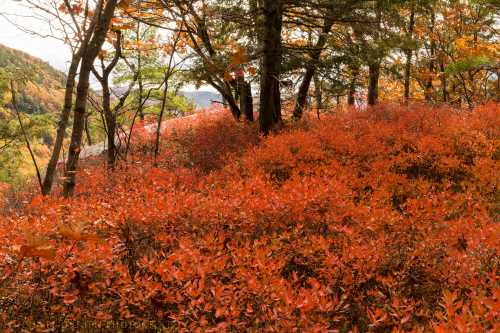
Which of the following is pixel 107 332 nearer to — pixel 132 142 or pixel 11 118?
pixel 132 142

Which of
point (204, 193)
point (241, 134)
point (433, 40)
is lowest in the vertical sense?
point (204, 193)

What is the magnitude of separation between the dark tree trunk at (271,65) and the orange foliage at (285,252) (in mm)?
2614

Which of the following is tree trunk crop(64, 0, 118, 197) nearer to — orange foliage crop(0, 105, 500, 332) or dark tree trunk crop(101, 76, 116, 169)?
orange foliage crop(0, 105, 500, 332)

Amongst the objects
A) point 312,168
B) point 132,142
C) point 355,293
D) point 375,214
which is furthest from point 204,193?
point 132,142

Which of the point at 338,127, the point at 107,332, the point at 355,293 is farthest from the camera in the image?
the point at 338,127

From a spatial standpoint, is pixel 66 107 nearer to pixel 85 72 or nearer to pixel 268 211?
pixel 85 72

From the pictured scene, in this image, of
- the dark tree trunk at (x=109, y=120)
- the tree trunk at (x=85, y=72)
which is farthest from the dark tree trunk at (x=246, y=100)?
the tree trunk at (x=85, y=72)

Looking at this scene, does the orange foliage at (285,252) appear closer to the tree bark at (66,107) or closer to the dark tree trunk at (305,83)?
the tree bark at (66,107)

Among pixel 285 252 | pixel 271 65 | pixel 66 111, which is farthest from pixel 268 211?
pixel 271 65

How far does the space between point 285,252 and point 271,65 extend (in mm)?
6296

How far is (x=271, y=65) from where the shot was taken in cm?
941

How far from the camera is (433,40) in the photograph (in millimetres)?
17812

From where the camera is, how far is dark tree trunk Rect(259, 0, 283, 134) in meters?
8.91

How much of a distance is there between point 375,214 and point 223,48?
7560mm
